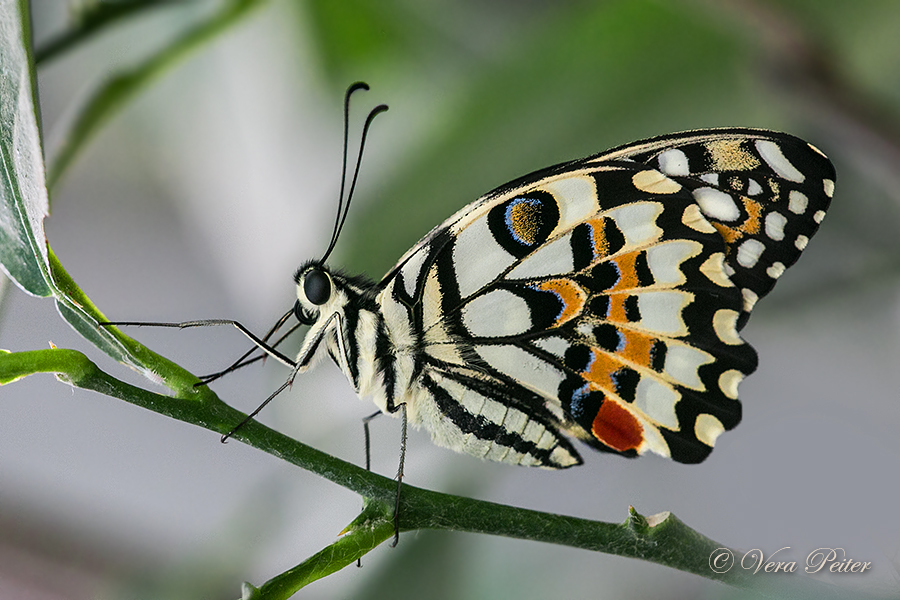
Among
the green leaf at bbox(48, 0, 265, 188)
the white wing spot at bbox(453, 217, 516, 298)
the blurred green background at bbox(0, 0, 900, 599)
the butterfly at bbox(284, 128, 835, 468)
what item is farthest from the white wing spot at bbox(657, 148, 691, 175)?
the green leaf at bbox(48, 0, 265, 188)

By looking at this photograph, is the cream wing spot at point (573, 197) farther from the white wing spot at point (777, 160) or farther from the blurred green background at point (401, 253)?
the blurred green background at point (401, 253)

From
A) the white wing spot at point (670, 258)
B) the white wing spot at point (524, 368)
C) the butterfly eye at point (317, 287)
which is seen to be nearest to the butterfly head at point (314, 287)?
the butterfly eye at point (317, 287)

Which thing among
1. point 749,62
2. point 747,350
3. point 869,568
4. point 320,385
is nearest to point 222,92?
point 320,385

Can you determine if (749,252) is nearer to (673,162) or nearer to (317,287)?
(673,162)

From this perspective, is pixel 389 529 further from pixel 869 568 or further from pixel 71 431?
pixel 71 431

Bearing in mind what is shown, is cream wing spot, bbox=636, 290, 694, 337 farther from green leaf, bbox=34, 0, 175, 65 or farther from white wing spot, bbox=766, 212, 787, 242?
green leaf, bbox=34, 0, 175, 65

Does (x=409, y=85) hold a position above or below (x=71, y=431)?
above
